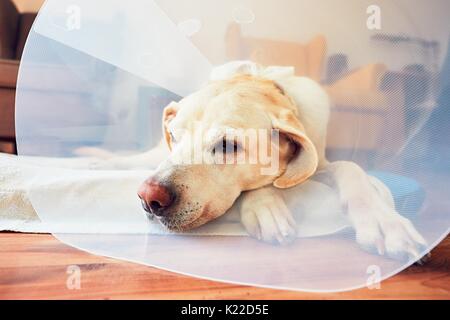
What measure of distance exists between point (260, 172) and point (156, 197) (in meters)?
0.21

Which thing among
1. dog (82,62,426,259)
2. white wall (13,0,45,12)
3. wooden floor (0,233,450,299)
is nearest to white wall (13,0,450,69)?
dog (82,62,426,259)

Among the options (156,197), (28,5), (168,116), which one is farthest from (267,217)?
(28,5)

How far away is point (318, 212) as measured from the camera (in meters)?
0.82

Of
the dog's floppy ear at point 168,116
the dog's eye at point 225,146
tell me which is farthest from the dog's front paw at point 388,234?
the dog's floppy ear at point 168,116

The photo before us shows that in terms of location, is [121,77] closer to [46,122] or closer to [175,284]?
[46,122]

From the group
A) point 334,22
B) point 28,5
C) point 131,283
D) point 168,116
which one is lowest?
point 131,283

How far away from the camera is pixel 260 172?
0.84m

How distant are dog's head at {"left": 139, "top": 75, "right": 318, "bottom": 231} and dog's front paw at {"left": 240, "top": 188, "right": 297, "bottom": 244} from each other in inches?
1.0

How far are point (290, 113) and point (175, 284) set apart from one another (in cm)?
42

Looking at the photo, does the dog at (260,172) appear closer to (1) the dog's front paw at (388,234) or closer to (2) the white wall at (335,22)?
(1) the dog's front paw at (388,234)

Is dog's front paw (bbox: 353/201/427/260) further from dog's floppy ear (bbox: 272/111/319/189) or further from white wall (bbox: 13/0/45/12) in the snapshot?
white wall (bbox: 13/0/45/12)

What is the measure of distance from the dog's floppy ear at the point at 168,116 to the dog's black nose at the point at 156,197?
163 mm

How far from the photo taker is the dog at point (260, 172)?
0.77 meters

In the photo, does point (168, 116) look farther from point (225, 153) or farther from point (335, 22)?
point (335, 22)
